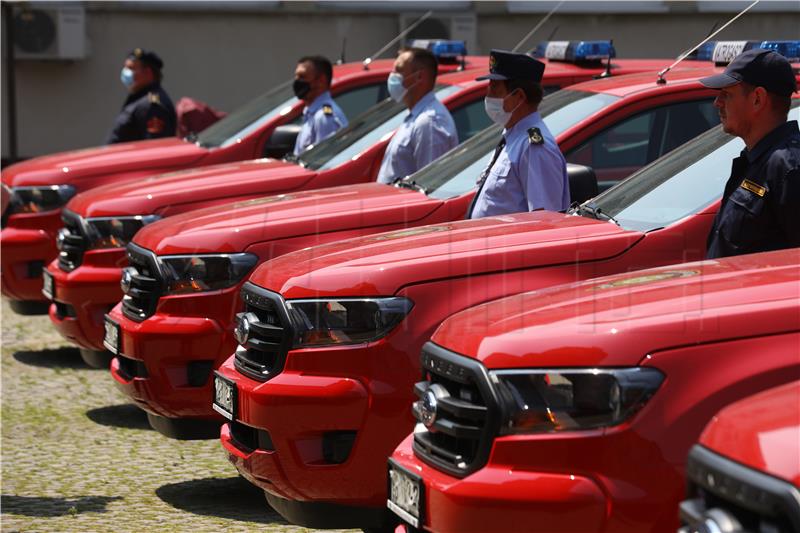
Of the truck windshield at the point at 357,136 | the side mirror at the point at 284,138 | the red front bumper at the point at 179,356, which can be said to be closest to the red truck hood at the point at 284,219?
the red front bumper at the point at 179,356

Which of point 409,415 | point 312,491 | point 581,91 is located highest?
point 581,91

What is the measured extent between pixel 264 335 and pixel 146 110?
22.6 feet

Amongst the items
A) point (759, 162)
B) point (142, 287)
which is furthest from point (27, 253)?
point (759, 162)

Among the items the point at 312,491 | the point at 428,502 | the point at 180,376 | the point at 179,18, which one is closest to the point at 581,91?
the point at 180,376

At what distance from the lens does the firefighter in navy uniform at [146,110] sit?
11.4m

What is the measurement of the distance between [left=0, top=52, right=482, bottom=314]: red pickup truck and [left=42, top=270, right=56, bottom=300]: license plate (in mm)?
836

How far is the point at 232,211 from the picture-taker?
257 inches

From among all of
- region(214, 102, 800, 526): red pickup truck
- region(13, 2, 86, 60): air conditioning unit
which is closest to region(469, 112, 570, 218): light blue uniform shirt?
region(214, 102, 800, 526): red pickup truck

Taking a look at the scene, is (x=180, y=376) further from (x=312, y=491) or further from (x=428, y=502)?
(x=428, y=502)

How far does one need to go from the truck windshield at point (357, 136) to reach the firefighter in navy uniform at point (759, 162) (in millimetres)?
3537

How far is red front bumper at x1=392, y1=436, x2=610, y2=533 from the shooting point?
3326mm

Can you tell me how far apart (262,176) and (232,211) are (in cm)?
138

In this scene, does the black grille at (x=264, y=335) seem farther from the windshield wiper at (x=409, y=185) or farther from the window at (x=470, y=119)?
the window at (x=470, y=119)

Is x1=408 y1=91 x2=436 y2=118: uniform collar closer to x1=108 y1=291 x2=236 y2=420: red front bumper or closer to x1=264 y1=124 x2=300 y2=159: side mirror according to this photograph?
x1=264 y1=124 x2=300 y2=159: side mirror
